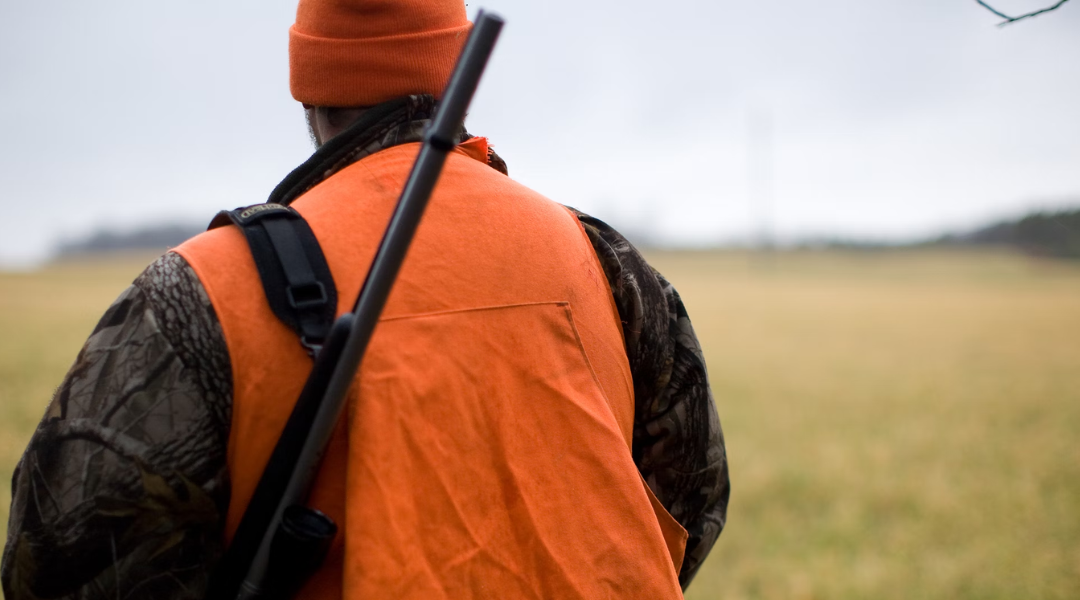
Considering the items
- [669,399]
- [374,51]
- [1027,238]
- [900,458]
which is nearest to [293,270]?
[374,51]

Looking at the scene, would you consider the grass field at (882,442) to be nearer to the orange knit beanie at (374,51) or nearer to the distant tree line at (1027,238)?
the distant tree line at (1027,238)

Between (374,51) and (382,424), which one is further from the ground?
(374,51)

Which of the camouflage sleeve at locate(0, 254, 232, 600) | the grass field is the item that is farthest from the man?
the grass field

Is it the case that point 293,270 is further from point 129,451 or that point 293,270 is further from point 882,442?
point 882,442

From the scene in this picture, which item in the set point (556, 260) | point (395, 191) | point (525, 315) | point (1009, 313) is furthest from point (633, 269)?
point (1009, 313)

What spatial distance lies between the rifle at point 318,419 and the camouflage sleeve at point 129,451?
10cm

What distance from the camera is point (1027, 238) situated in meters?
32.3

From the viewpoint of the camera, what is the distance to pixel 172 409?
1272mm

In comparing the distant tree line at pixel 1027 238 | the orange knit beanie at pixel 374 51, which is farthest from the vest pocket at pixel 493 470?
the distant tree line at pixel 1027 238

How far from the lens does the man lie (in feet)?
4.17

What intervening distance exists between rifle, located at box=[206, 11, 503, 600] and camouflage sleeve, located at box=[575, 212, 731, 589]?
717 mm

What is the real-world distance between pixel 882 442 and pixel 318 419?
29.7ft

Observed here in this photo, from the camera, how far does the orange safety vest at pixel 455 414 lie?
1273 millimetres

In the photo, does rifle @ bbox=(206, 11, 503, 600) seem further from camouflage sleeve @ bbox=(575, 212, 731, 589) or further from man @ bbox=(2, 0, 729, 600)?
camouflage sleeve @ bbox=(575, 212, 731, 589)
